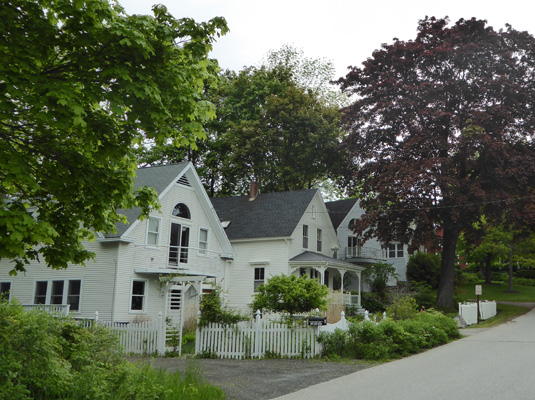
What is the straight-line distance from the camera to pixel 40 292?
81.5ft

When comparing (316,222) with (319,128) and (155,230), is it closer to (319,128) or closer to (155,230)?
(319,128)

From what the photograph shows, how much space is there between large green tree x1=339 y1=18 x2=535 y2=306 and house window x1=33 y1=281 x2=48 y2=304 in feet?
57.7

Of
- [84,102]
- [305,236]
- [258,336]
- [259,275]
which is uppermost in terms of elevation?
[305,236]

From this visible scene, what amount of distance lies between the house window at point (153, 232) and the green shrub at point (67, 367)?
1633 centimetres

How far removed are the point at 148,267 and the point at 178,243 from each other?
95.7 inches

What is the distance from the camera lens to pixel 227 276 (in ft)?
98.8

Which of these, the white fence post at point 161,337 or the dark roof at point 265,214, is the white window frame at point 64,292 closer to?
the white fence post at point 161,337

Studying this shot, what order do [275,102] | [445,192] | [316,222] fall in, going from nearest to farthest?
[445,192] → [316,222] → [275,102]

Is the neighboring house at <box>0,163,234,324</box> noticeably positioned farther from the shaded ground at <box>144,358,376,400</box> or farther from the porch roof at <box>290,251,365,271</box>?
the shaded ground at <box>144,358,376,400</box>

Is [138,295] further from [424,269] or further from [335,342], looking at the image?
[424,269]

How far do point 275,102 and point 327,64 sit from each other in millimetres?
12942

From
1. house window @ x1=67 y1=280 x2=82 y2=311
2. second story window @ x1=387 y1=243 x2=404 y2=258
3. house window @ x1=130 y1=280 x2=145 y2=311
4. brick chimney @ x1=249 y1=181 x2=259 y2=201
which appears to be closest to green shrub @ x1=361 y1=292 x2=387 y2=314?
brick chimney @ x1=249 y1=181 x2=259 y2=201

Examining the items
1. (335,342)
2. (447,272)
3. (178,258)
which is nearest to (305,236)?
(447,272)

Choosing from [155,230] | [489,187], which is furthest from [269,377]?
[489,187]
